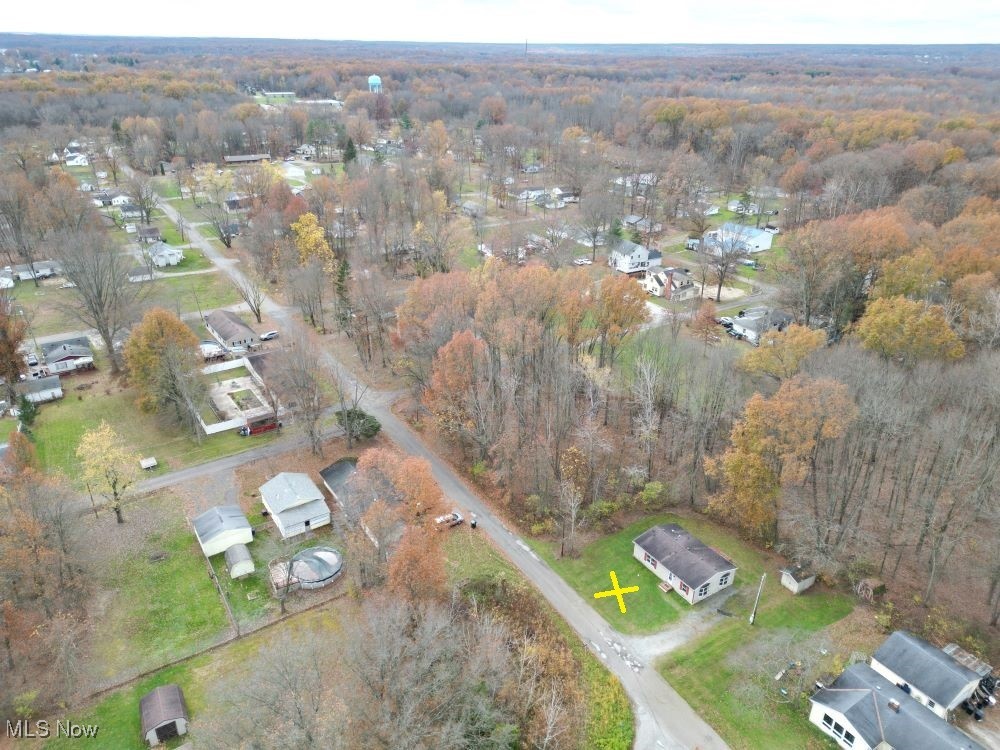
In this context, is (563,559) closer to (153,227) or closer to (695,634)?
(695,634)

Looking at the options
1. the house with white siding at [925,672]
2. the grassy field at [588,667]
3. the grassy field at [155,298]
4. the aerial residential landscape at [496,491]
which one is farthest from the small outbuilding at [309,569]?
Answer: the grassy field at [155,298]

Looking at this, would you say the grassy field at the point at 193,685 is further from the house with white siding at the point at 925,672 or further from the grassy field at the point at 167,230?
the grassy field at the point at 167,230

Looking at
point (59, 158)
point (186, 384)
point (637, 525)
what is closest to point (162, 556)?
point (186, 384)

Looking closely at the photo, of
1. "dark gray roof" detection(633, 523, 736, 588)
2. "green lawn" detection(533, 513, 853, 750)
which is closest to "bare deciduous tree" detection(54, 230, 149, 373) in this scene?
"green lawn" detection(533, 513, 853, 750)

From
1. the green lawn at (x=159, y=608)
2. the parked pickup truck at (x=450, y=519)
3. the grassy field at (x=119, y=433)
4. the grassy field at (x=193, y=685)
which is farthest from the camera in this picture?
the grassy field at (x=119, y=433)

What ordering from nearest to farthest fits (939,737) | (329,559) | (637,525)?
(939,737)
(329,559)
(637,525)
